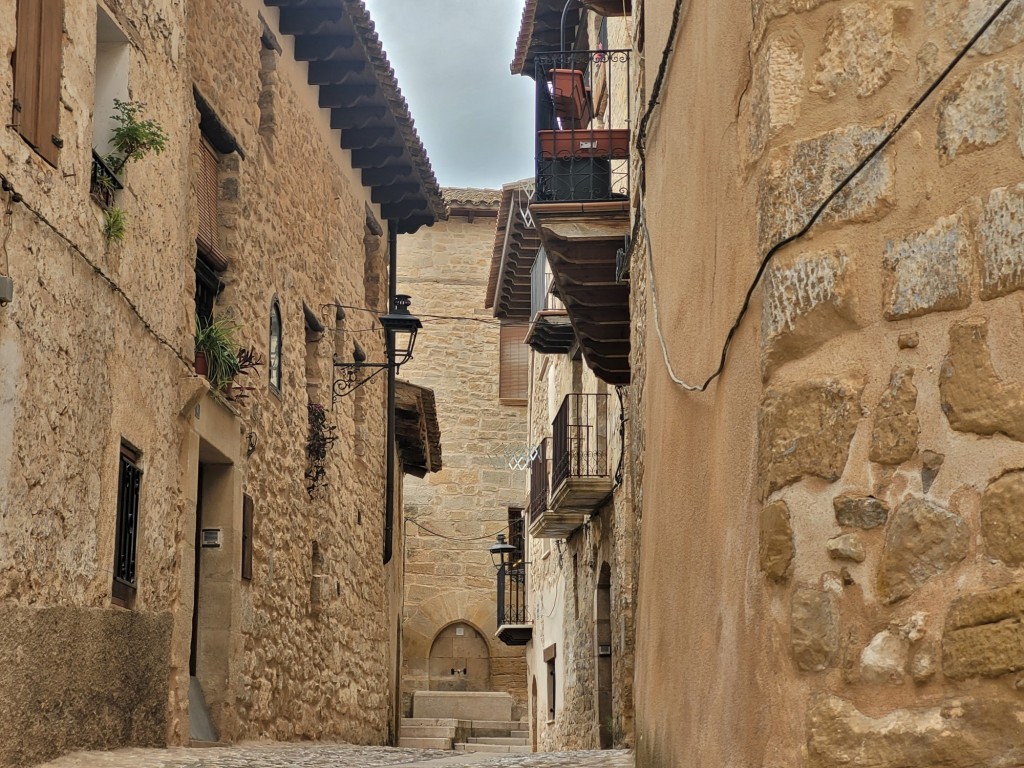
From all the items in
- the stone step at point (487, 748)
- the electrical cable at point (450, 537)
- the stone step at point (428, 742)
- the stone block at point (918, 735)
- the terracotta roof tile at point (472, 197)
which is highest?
the terracotta roof tile at point (472, 197)

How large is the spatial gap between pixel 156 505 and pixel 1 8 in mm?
3427

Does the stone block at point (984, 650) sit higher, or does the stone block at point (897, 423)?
the stone block at point (897, 423)

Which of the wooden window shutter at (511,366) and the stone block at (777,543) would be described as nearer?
the stone block at (777,543)

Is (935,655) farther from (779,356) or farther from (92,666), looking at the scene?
(92,666)

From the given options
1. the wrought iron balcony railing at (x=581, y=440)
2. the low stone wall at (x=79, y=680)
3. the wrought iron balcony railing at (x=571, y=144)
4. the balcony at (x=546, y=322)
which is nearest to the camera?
the low stone wall at (x=79, y=680)

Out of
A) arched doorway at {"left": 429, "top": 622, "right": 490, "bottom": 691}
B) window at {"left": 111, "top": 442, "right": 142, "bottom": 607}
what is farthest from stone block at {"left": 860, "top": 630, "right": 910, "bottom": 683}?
arched doorway at {"left": 429, "top": 622, "right": 490, "bottom": 691}

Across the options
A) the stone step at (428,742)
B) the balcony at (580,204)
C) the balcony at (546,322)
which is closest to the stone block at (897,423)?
the balcony at (580,204)

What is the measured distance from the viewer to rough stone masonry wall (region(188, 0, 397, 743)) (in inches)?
444

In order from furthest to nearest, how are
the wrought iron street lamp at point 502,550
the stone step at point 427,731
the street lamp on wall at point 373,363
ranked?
1. the wrought iron street lamp at point 502,550
2. the stone step at point 427,731
3. the street lamp on wall at point 373,363

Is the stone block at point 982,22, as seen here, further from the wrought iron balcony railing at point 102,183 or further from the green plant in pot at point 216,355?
the green plant in pot at point 216,355

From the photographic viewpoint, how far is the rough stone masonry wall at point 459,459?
2773 cm

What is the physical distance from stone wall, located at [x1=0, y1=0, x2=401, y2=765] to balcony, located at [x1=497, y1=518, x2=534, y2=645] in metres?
8.15

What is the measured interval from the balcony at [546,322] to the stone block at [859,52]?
1287 centimetres

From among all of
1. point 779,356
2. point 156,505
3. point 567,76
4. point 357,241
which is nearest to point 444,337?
point 357,241
